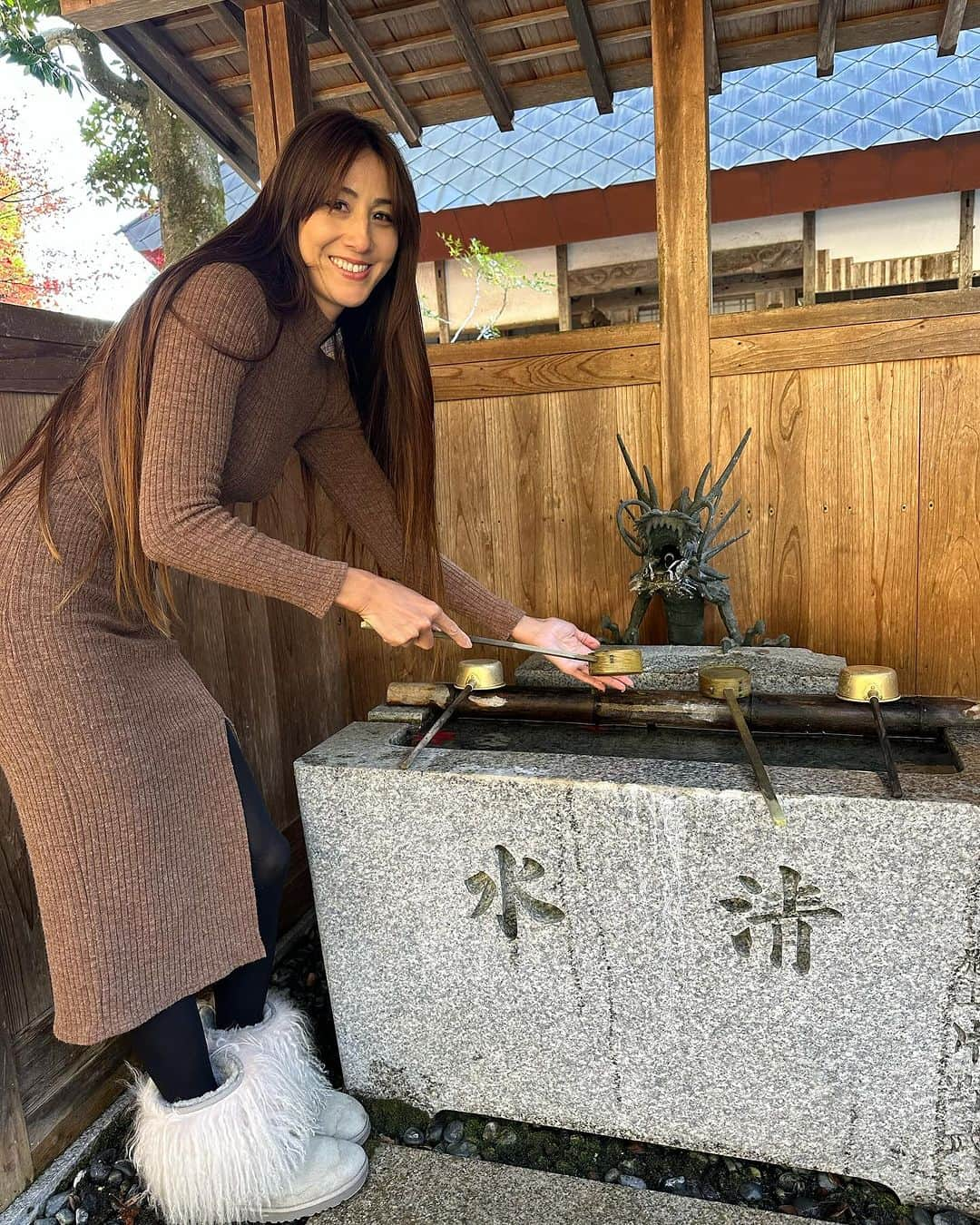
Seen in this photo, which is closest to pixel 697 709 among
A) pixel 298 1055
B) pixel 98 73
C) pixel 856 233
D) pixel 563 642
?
pixel 563 642

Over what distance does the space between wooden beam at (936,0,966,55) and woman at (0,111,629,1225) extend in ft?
6.93

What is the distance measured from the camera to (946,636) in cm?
262

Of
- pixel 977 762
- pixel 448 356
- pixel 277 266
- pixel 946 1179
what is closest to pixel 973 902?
pixel 977 762

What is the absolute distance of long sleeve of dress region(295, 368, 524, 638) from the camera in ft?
6.03

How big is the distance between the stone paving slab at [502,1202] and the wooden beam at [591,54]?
322 centimetres

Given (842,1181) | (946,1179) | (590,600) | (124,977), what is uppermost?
(590,600)

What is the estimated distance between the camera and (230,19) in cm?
285

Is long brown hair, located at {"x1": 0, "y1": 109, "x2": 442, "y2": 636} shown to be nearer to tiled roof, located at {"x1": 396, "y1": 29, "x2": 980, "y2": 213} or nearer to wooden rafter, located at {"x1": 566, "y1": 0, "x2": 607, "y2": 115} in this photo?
wooden rafter, located at {"x1": 566, "y1": 0, "x2": 607, "y2": 115}

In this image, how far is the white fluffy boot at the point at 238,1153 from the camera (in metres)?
1.54

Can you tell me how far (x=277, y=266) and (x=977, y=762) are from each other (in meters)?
1.60

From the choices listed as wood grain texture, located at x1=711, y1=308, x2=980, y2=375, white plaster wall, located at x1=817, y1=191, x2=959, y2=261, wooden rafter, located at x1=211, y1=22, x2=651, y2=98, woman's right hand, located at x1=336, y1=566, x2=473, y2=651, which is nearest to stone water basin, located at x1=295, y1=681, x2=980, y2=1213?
woman's right hand, located at x1=336, y1=566, x2=473, y2=651

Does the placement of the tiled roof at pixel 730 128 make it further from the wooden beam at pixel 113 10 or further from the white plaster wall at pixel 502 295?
the wooden beam at pixel 113 10

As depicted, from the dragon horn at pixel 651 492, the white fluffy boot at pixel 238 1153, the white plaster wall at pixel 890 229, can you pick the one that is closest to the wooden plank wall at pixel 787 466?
the dragon horn at pixel 651 492

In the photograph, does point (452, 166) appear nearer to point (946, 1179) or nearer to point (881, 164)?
point (881, 164)
